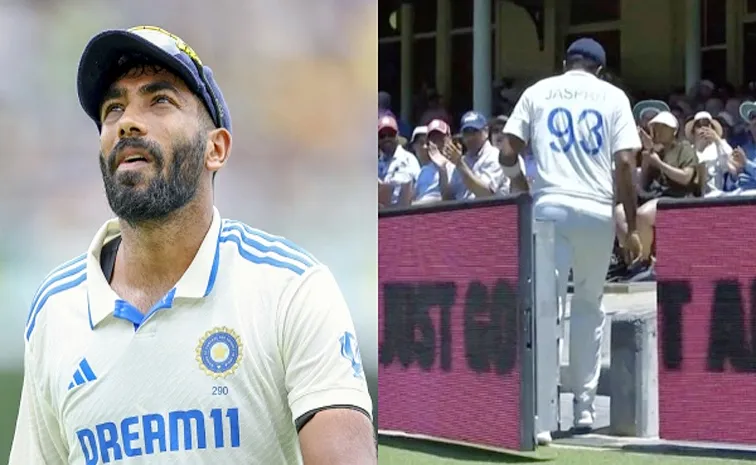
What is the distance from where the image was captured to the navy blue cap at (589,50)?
13.3 feet

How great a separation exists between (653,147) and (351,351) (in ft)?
9.05

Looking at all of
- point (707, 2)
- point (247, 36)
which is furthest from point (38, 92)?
point (707, 2)

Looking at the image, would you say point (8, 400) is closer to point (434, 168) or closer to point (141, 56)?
point (434, 168)

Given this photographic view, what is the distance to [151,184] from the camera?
57.1 inches

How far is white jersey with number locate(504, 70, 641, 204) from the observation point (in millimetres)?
4086

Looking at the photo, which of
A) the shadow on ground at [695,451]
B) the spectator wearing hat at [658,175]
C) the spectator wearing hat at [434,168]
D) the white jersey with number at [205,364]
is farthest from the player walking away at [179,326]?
the spectator wearing hat at [434,168]

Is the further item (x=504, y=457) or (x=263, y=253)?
(x=504, y=457)

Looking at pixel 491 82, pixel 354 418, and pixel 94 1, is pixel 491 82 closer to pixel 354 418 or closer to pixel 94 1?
pixel 94 1

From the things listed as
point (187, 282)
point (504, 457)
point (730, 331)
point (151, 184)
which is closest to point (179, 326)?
point (187, 282)

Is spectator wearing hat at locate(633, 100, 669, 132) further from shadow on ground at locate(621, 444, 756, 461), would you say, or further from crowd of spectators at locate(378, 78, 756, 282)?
shadow on ground at locate(621, 444, 756, 461)

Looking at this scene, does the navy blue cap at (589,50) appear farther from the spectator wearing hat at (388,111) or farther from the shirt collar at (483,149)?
the spectator wearing hat at (388,111)

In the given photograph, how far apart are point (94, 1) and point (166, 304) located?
128 inches

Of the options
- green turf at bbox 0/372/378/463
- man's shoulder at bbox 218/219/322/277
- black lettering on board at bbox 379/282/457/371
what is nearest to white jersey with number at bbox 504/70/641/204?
black lettering on board at bbox 379/282/457/371

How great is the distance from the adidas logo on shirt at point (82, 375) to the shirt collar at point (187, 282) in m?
0.05
